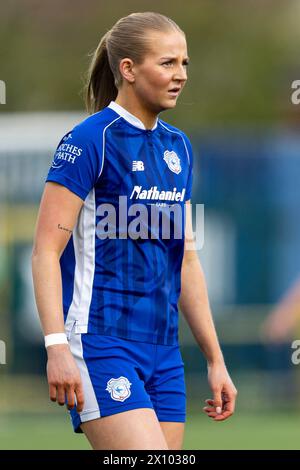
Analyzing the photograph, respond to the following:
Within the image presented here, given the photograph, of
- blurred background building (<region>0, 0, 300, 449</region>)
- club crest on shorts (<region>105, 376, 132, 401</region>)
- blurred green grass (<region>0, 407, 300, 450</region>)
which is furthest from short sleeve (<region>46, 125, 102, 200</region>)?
blurred background building (<region>0, 0, 300, 449</region>)

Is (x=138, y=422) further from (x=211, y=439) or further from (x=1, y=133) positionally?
(x=1, y=133)

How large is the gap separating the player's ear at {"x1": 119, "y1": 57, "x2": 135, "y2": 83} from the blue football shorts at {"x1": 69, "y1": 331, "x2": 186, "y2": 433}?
974 millimetres

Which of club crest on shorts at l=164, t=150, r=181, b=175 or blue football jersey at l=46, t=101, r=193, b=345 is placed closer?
blue football jersey at l=46, t=101, r=193, b=345

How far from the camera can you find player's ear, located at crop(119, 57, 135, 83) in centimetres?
474

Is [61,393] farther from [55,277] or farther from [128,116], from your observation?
[128,116]

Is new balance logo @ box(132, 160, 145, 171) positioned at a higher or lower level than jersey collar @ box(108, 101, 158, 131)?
lower

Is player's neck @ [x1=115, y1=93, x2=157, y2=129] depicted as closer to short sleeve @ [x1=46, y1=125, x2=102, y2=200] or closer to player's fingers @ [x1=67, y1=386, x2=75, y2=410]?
short sleeve @ [x1=46, y1=125, x2=102, y2=200]

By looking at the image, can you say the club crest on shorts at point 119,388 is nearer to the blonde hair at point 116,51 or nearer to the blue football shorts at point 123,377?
the blue football shorts at point 123,377

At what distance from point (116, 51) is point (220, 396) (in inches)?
54.8

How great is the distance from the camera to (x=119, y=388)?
4.50m

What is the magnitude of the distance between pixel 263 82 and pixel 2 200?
10950mm

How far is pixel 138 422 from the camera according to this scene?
444cm
